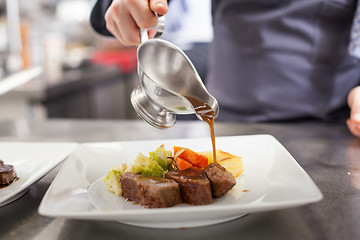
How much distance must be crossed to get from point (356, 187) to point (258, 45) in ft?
3.18

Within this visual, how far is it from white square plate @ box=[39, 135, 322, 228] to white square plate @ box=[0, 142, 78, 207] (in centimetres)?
6

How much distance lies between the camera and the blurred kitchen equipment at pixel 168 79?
0.93 meters

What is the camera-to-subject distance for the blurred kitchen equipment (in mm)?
934

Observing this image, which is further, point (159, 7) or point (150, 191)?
point (159, 7)

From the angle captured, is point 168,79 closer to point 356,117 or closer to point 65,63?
point 356,117

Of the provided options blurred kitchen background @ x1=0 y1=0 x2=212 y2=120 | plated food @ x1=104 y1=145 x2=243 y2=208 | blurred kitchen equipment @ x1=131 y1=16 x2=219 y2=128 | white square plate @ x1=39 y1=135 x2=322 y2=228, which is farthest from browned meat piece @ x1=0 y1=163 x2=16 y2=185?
blurred kitchen background @ x1=0 y1=0 x2=212 y2=120

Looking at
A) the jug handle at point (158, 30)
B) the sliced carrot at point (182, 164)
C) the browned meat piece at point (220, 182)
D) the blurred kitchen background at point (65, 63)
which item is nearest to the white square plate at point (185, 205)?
the browned meat piece at point (220, 182)

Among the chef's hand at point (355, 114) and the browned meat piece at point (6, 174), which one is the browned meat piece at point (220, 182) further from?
the chef's hand at point (355, 114)

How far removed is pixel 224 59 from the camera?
75.7 inches

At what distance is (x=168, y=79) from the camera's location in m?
0.95

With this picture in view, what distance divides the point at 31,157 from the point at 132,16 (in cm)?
54

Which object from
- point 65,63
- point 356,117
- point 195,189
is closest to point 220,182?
point 195,189

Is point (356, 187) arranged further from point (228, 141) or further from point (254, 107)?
point (254, 107)

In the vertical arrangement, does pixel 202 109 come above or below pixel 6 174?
above
